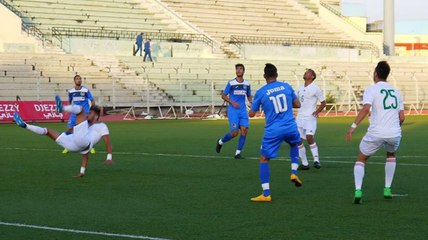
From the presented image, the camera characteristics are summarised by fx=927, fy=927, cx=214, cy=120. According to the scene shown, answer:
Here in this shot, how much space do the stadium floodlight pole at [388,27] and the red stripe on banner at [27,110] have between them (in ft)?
107

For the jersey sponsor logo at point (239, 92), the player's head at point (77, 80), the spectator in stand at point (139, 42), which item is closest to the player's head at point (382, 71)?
the jersey sponsor logo at point (239, 92)

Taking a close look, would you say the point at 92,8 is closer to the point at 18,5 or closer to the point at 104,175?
the point at 18,5

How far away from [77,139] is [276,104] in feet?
13.1

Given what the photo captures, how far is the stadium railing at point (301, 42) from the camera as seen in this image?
55594 mm

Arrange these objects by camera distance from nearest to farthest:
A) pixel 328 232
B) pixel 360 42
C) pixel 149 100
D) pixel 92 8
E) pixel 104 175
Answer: pixel 328 232 → pixel 104 175 → pixel 149 100 → pixel 92 8 → pixel 360 42

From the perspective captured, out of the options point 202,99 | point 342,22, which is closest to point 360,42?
point 342,22

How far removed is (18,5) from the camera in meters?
48.8

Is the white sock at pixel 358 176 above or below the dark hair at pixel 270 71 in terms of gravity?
below

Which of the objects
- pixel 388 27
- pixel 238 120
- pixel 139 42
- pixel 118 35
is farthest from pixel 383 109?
pixel 388 27

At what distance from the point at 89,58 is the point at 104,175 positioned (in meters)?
29.8

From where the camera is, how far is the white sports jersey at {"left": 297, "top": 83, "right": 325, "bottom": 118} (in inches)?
701

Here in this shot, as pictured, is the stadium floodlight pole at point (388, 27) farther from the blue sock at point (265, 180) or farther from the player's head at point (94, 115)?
the blue sock at point (265, 180)

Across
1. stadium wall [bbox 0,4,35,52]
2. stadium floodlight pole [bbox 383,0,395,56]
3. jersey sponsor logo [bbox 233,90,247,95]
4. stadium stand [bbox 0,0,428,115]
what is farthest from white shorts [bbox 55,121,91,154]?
stadium floodlight pole [bbox 383,0,395,56]

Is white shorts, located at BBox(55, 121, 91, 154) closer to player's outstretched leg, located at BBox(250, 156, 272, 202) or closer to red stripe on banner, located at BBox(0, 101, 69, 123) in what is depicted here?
player's outstretched leg, located at BBox(250, 156, 272, 202)
